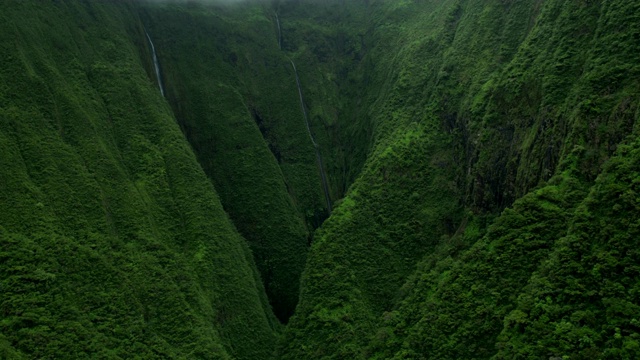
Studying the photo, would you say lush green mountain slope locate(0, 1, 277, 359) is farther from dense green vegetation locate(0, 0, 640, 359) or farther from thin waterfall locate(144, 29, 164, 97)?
thin waterfall locate(144, 29, 164, 97)

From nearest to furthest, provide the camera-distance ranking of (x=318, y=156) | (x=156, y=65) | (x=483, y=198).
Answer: (x=483, y=198) → (x=156, y=65) → (x=318, y=156)

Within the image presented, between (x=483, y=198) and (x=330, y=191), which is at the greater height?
(x=483, y=198)

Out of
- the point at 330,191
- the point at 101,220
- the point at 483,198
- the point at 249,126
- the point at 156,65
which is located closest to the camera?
the point at 483,198

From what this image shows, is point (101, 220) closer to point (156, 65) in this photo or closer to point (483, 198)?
point (156, 65)

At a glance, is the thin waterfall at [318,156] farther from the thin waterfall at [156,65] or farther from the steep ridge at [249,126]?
the thin waterfall at [156,65]

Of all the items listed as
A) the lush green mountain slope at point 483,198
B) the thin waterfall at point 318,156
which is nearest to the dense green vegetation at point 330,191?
the lush green mountain slope at point 483,198

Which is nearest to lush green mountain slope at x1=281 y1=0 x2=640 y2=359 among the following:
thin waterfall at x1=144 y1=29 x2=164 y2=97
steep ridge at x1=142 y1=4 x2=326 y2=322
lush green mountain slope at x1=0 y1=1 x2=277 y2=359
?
lush green mountain slope at x1=0 y1=1 x2=277 y2=359

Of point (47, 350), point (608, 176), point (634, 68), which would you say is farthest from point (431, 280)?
point (47, 350)

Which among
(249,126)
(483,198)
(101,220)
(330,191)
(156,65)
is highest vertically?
(156,65)

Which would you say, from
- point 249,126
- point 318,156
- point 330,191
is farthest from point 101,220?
point 318,156

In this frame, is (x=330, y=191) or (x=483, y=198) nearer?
(x=483, y=198)
